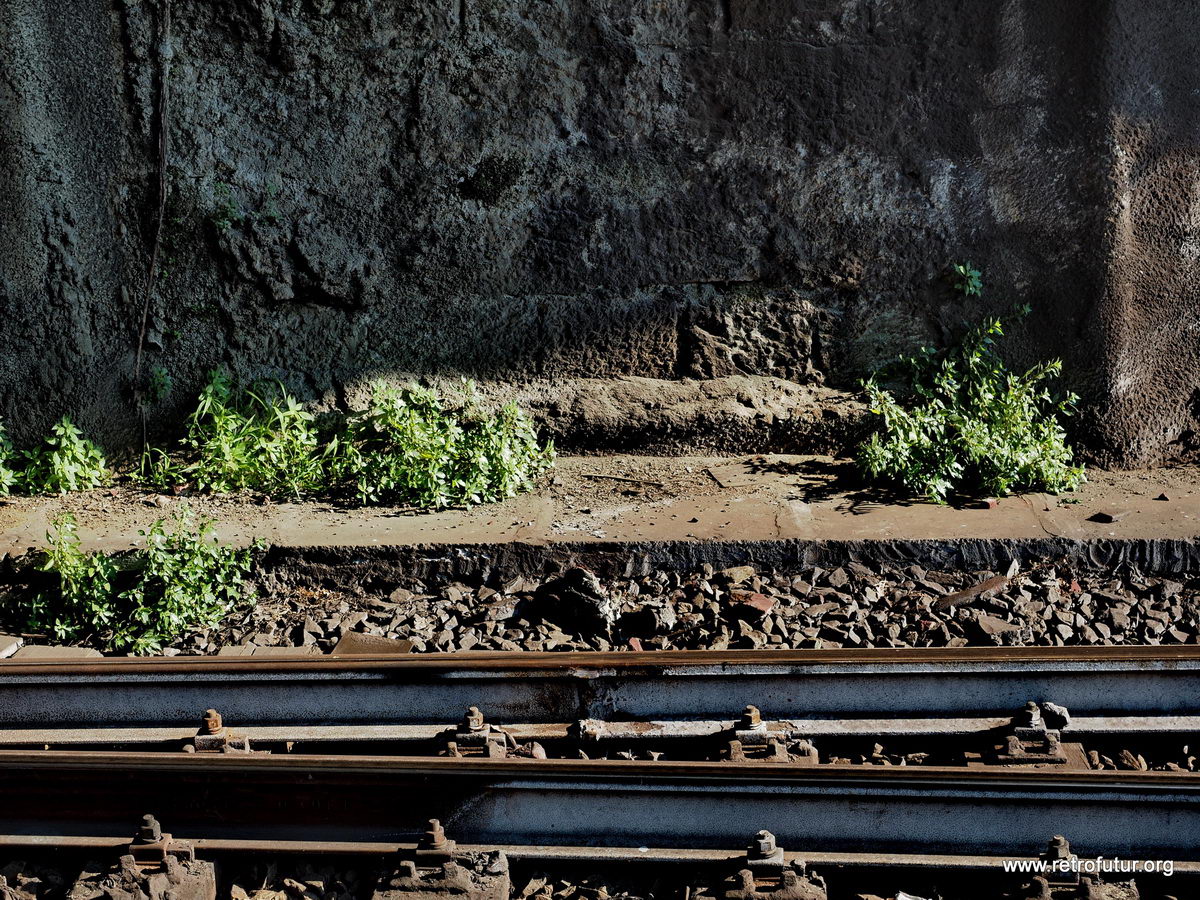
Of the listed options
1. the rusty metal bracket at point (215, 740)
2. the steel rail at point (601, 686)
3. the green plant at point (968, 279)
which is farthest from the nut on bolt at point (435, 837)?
the green plant at point (968, 279)

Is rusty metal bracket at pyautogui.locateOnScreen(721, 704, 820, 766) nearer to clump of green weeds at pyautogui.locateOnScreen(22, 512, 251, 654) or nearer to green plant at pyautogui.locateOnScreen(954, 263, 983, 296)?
clump of green weeds at pyautogui.locateOnScreen(22, 512, 251, 654)

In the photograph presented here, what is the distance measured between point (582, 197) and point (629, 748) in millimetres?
3511

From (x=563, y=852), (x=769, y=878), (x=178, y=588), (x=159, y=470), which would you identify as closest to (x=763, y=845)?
(x=769, y=878)

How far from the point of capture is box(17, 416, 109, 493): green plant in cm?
612

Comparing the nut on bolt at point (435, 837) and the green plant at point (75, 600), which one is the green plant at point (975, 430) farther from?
the green plant at point (75, 600)

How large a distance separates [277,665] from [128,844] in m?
0.76

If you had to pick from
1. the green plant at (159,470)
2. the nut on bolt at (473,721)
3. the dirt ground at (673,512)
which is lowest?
the nut on bolt at (473,721)

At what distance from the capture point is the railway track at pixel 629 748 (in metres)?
3.17

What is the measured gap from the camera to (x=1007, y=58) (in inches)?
237

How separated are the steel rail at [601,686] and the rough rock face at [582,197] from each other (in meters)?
2.66

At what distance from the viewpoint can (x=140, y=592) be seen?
4.75 m

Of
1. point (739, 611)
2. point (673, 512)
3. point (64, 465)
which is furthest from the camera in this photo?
point (64, 465)

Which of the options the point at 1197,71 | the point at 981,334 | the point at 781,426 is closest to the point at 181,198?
the point at 781,426

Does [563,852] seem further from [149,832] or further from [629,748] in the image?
[149,832]
